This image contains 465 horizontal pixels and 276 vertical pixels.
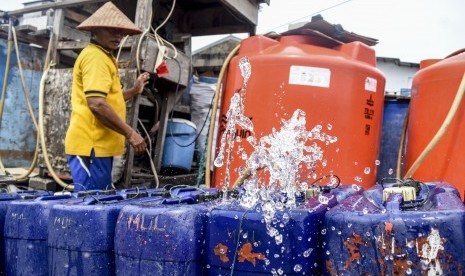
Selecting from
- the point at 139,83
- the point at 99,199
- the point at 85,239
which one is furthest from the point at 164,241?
the point at 139,83

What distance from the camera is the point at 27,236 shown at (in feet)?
5.99

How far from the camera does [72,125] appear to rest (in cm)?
301

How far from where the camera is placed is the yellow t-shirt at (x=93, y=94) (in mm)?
2869

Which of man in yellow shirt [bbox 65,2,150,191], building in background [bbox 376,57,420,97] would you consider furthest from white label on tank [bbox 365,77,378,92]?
building in background [bbox 376,57,420,97]

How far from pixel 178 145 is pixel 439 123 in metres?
2.72

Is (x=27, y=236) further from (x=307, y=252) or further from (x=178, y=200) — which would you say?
(x=307, y=252)

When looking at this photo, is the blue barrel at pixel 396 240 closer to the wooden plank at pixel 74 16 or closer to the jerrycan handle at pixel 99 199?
the jerrycan handle at pixel 99 199

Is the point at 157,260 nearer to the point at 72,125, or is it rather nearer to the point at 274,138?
the point at 274,138

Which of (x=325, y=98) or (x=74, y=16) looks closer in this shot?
(x=325, y=98)

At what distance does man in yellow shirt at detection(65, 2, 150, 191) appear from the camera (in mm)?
2865

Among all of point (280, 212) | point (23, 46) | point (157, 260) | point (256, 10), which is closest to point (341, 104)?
point (280, 212)

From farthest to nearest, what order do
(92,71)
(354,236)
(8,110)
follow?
(8,110), (92,71), (354,236)

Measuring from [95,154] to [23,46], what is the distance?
9.74ft

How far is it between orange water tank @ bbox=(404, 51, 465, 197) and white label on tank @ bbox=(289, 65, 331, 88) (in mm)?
619
